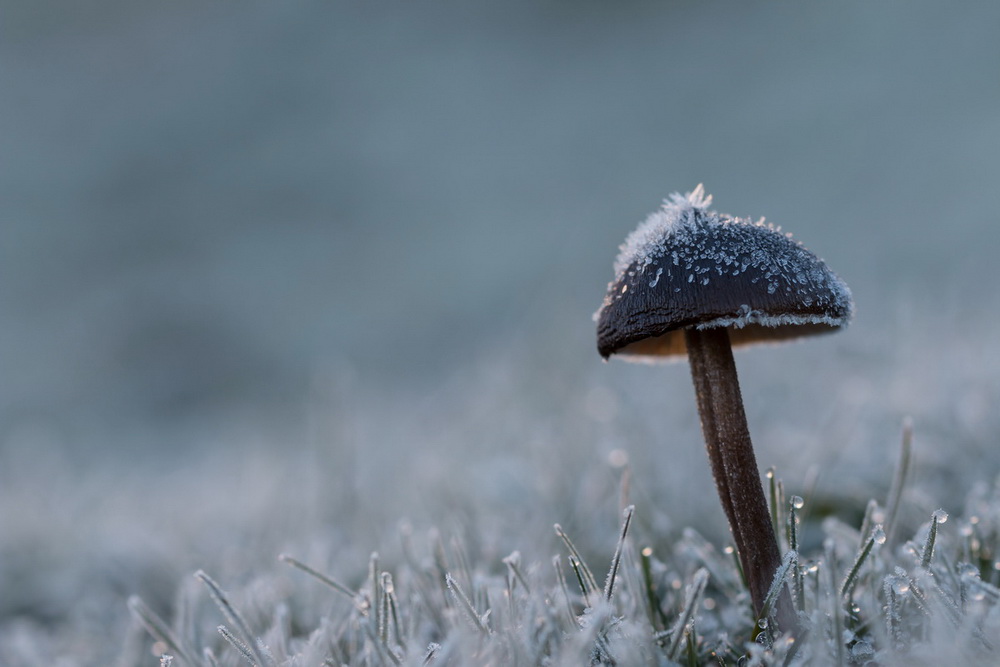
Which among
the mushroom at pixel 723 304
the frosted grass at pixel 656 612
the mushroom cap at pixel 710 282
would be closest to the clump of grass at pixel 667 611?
the frosted grass at pixel 656 612

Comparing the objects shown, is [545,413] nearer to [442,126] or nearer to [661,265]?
[661,265]

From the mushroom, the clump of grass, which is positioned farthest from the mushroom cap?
the clump of grass

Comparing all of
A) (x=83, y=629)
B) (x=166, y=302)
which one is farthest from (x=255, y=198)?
(x=83, y=629)

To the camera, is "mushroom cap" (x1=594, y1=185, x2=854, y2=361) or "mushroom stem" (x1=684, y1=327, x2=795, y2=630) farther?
"mushroom stem" (x1=684, y1=327, x2=795, y2=630)

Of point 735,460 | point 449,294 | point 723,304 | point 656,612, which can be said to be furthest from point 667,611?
point 449,294

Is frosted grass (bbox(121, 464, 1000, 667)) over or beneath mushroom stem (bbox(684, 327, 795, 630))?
beneath

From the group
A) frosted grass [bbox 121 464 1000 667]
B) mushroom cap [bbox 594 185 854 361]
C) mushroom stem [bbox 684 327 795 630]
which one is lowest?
frosted grass [bbox 121 464 1000 667]

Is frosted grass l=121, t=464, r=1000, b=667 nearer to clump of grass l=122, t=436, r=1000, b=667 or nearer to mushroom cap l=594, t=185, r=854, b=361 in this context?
clump of grass l=122, t=436, r=1000, b=667

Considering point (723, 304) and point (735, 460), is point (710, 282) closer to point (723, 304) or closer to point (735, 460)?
point (723, 304)
